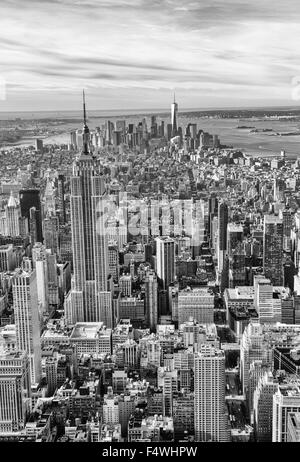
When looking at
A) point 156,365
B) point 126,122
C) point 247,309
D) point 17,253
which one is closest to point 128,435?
point 156,365

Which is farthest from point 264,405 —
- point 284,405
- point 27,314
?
point 27,314

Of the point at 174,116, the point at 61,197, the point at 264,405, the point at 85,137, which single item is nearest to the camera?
the point at 264,405

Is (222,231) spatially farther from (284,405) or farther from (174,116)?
(284,405)

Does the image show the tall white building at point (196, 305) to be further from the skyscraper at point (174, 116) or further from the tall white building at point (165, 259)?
the skyscraper at point (174, 116)

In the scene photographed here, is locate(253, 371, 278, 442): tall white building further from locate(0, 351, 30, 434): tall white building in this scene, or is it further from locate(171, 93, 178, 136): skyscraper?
locate(171, 93, 178, 136): skyscraper

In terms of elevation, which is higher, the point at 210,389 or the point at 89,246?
the point at 89,246
